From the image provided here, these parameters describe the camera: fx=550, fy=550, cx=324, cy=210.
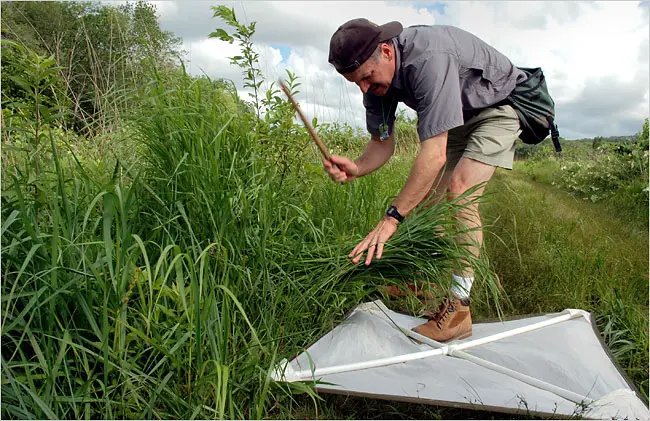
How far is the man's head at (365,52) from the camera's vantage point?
7.24ft

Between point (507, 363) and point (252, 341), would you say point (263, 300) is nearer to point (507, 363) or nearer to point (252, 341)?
point (252, 341)

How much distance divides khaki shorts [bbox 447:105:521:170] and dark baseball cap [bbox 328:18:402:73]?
0.66 metres

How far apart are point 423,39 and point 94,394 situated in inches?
72.4

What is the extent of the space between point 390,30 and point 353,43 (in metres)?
0.24

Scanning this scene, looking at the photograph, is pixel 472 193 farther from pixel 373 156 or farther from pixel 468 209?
pixel 373 156

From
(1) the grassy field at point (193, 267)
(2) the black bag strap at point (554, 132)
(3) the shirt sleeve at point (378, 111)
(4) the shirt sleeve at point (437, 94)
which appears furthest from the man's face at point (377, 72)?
(2) the black bag strap at point (554, 132)

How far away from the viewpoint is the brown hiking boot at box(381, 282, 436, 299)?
8.28 feet

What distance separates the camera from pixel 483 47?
101 inches

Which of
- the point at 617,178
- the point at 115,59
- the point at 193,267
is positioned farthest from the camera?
the point at 617,178

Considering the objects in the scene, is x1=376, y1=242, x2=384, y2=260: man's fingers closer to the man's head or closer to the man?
the man

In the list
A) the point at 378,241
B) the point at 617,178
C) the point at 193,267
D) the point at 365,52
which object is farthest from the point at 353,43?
the point at 617,178

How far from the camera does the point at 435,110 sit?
2.21m

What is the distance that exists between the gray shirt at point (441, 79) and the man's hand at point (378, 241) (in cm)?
38

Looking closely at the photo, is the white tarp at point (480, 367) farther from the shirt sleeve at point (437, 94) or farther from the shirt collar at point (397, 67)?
the shirt collar at point (397, 67)
